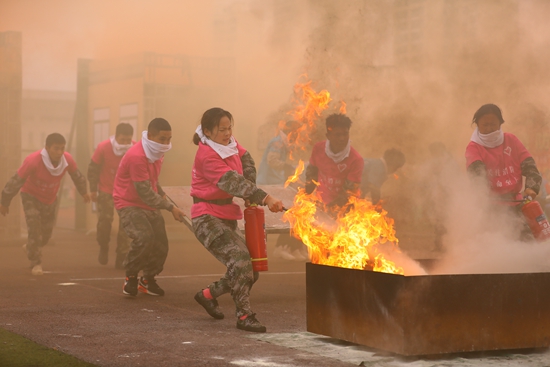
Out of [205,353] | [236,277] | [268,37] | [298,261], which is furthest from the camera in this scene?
[268,37]

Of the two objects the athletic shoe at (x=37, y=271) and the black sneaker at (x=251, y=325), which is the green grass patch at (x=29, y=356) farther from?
the athletic shoe at (x=37, y=271)

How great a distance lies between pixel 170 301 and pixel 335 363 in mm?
3218

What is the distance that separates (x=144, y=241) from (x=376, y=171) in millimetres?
4448

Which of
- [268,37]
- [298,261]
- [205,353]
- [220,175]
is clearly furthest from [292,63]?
[205,353]

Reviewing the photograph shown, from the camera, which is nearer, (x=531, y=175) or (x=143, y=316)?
(x=143, y=316)

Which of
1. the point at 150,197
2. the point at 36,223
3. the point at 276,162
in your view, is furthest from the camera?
the point at 276,162

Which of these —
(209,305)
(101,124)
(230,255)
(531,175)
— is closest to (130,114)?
(101,124)

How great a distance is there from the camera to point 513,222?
7320mm

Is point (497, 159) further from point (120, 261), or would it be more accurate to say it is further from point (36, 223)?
point (36, 223)

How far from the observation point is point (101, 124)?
16984 millimetres

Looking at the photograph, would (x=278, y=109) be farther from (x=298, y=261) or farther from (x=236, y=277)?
(x=236, y=277)

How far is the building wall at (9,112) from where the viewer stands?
14.9 m

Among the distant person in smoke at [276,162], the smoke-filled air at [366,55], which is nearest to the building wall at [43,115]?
the smoke-filled air at [366,55]

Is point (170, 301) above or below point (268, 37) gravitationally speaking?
below
